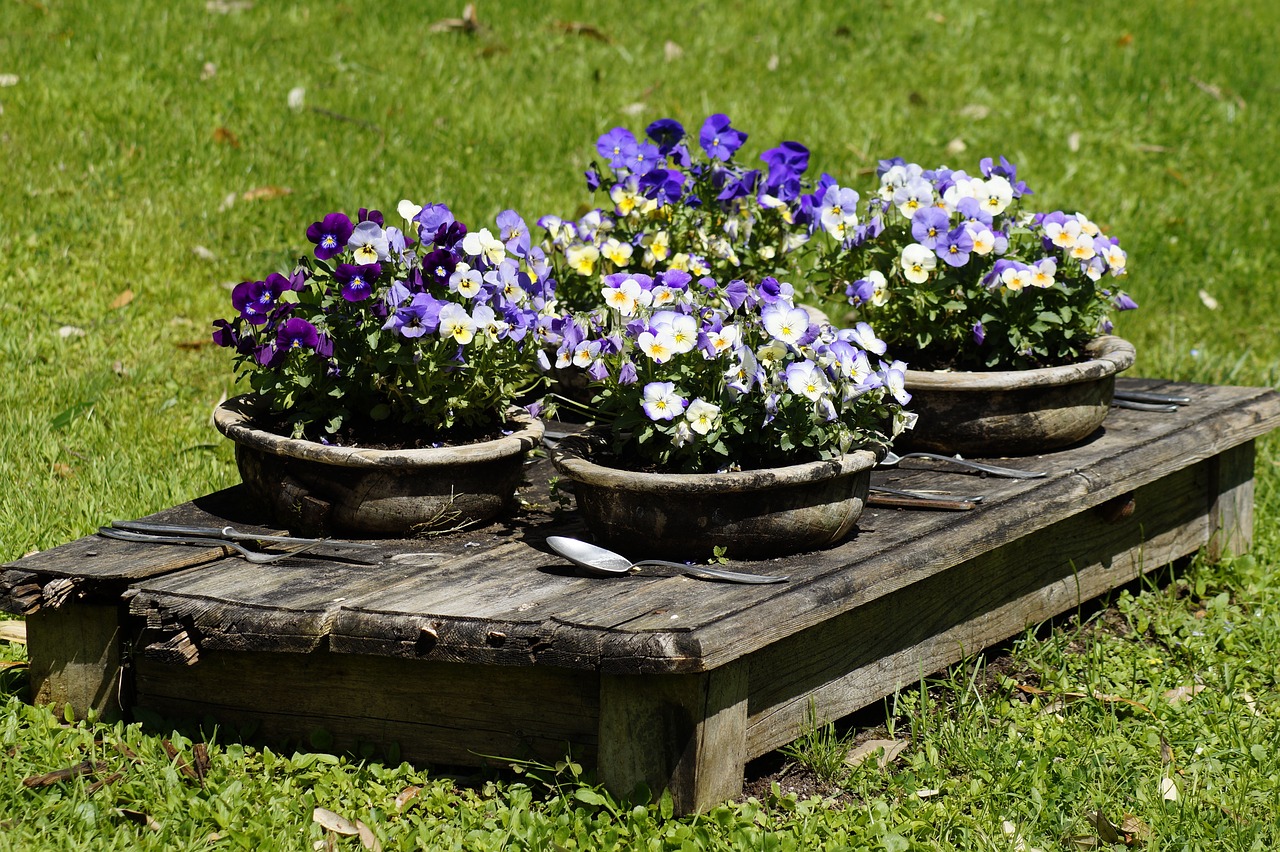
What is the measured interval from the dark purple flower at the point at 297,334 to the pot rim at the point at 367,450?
208 mm

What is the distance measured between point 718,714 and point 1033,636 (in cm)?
125

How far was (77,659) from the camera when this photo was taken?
9.53 feet

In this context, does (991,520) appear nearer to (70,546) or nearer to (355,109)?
(70,546)

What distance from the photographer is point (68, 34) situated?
6.87 meters

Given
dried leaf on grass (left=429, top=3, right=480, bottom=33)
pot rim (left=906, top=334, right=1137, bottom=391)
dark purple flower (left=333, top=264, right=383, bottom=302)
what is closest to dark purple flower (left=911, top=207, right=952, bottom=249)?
pot rim (left=906, top=334, right=1137, bottom=391)

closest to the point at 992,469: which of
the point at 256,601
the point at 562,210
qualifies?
the point at 256,601

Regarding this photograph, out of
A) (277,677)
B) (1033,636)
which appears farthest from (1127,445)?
(277,677)

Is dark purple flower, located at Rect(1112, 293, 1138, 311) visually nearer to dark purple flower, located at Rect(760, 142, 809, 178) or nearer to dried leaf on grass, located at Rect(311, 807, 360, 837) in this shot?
dark purple flower, located at Rect(760, 142, 809, 178)

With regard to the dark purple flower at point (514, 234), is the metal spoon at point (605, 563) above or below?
below

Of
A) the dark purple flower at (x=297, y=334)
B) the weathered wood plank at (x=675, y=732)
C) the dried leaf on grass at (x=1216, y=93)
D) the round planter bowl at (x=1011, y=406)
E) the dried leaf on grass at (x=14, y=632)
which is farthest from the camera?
the dried leaf on grass at (x=1216, y=93)

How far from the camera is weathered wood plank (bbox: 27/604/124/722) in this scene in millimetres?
2869

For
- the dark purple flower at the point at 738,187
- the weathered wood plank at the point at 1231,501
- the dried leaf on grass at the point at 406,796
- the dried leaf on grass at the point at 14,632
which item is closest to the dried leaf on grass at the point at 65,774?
the dried leaf on grass at the point at 406,796

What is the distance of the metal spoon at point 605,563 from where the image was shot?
2.75 m

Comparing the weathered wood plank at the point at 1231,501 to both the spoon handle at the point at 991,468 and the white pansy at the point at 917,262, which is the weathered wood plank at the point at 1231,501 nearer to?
the spoon handle at the point at 991,468
